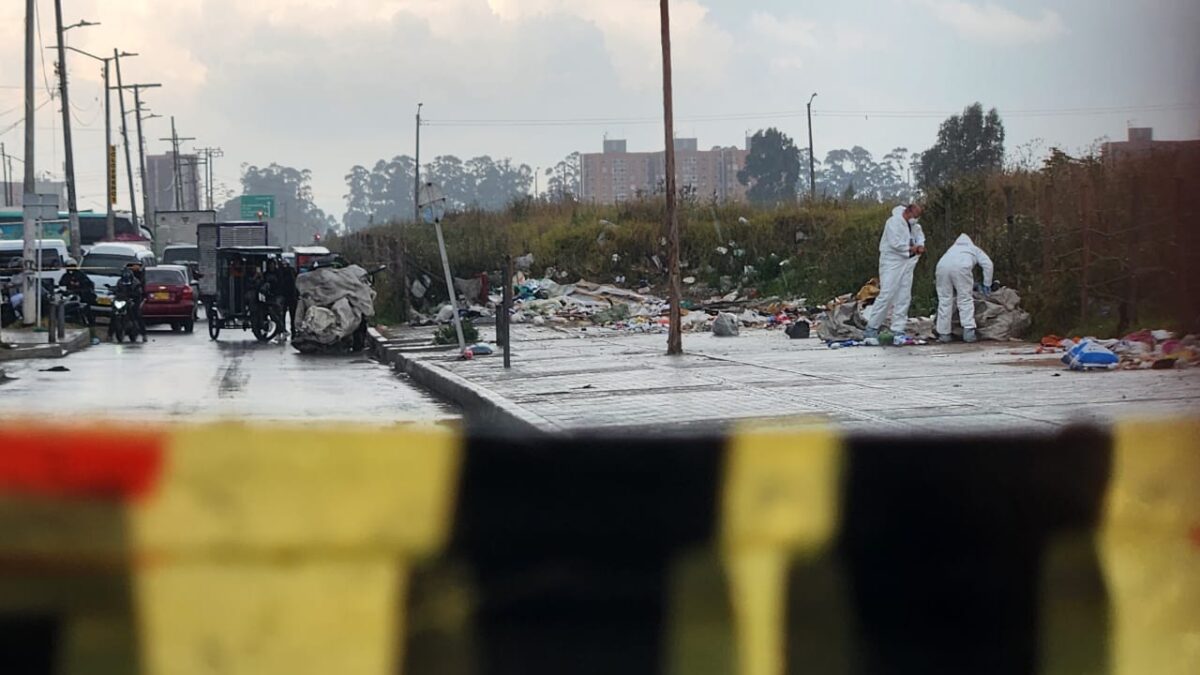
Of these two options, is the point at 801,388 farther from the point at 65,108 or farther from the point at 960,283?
the point at 65,108

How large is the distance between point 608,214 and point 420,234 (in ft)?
29.6

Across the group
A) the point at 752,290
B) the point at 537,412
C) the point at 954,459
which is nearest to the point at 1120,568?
the point at 954,459

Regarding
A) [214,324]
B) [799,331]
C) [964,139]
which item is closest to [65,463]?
[799,331]

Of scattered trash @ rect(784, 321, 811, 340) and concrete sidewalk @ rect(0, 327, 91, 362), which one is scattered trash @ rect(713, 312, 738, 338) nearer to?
scattered trash @ rect(784, 321, 811, 340)

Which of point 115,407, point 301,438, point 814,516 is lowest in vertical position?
point 115,407

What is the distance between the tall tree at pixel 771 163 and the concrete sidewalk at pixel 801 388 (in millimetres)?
84526

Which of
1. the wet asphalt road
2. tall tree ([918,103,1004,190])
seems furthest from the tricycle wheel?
tall tree ([918,103,1004,190])

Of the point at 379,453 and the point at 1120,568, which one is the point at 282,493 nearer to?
the point at 379,453

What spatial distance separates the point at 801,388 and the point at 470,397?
319 centimetres

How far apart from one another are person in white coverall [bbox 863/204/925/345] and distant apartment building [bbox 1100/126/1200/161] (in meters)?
2.48

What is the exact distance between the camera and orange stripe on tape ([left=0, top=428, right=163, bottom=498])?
8.29 ft

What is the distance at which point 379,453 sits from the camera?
2.68 meters

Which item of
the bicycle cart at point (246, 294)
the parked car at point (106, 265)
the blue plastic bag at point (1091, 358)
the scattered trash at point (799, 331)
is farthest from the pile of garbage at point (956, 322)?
the parked car at point (106, 265)

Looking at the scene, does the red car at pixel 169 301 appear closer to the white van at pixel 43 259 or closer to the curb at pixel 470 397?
the white van at pixel 43 259
